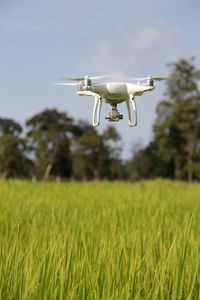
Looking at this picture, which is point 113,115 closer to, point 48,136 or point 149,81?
point 149,81

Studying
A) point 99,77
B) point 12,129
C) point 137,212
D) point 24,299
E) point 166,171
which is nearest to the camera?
point 99,77

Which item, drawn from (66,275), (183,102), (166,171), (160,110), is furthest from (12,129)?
(66,275)

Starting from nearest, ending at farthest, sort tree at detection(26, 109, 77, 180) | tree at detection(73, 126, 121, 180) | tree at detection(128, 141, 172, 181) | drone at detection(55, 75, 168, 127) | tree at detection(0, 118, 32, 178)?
drone at detection(55, 75, 168, 127) < tree at detection(26, 109, 77, 180) < tree at detection(0, 118, 32, 178) < tree at detection(73, 126, 121, 180) < tree at detection(128, 141, 172, 181)

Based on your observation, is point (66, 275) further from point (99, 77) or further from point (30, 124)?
point (30, 124)

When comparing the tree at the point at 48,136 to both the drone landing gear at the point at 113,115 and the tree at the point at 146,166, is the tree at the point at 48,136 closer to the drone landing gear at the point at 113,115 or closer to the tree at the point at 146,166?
the tree at the point at 146,166

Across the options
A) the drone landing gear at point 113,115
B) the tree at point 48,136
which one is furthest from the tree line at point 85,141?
the drone landing gear at point 113,115

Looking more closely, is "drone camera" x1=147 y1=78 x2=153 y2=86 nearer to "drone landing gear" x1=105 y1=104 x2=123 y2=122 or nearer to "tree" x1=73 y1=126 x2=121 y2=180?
"drone landing gear" x1=105 y1=104 x2=123 y2=122

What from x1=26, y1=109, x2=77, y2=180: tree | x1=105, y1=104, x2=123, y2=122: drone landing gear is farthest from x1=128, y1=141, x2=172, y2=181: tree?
x1=105, y1=104, x2=123, y2=122: drone landing gear

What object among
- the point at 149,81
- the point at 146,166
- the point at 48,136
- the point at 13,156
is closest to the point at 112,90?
the point at 149,81
